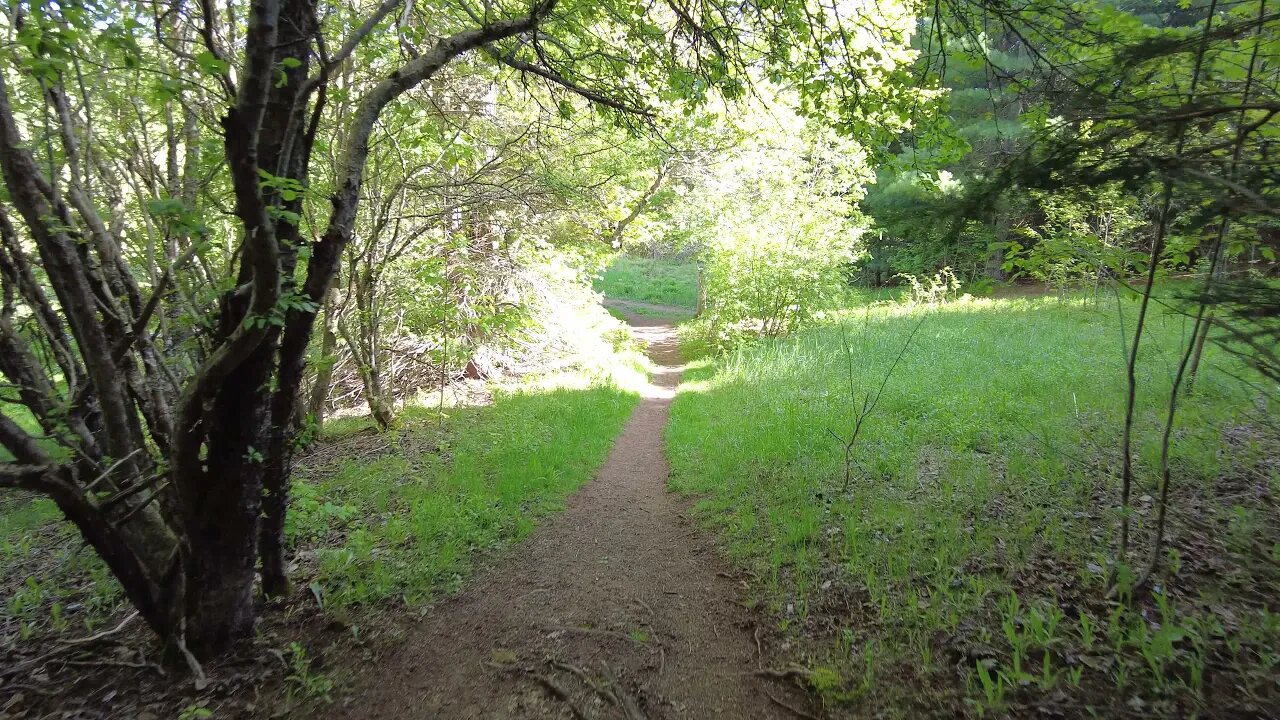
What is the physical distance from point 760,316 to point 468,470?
395 inches

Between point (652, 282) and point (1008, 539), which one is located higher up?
point (652, 282)

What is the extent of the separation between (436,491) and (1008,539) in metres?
4.99

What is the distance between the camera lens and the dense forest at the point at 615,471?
8.97 ft

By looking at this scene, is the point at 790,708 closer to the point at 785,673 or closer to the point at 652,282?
the point at 785,673

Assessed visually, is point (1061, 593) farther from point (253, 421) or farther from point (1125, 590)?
point (253, 421)

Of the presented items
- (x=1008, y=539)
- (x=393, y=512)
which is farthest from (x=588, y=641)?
(x=1008, y=539)

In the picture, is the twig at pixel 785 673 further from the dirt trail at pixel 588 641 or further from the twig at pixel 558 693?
the twig at pixel 558 693

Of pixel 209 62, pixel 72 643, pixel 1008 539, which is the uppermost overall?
pixel 209 62

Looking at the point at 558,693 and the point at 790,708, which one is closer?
the point at 790,708

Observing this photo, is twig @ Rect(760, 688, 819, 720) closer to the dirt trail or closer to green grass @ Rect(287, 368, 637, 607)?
the dirt trail

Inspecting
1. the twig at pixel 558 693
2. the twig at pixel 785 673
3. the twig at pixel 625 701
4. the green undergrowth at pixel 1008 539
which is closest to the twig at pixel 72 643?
the twig at pixel 558 693

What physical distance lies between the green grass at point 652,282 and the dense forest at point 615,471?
75.6ft

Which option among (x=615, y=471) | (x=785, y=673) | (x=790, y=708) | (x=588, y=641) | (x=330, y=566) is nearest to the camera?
(x=790, y=708)

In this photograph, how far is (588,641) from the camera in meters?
3.89
